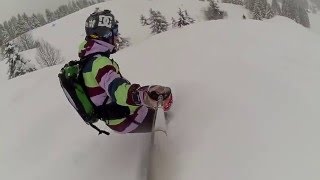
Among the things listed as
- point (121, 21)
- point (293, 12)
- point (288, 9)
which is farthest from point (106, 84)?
point (288, 9)

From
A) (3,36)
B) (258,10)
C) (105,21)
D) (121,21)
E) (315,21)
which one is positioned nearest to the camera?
(105,21)

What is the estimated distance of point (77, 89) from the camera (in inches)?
195

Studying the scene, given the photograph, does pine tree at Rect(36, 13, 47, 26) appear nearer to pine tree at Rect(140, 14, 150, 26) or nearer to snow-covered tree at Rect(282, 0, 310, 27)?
pine tree at Rect(140, 14, 150, 26)

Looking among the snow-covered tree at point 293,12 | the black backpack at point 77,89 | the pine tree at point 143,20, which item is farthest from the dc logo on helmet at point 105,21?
the snow-covered tree at point 293,12

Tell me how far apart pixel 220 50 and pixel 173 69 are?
855 mm

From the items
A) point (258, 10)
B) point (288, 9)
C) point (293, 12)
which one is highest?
point (258, 10)

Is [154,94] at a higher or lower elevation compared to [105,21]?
lower

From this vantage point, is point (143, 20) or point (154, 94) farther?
point (143, 20)

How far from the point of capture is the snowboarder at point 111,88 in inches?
174

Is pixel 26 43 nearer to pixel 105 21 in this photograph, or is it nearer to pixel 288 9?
pixel 288 9

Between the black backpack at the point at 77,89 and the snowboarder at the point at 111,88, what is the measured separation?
0.07 meters

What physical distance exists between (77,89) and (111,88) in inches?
25.4

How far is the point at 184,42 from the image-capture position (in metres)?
7.59

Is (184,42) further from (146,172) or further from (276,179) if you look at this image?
(276,179)
